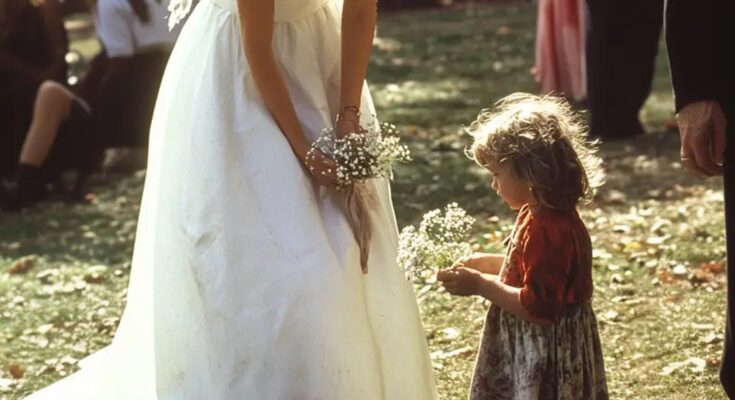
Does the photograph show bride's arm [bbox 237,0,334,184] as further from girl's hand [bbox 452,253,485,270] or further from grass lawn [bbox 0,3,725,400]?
grass lawn [bbox 0,3,725,400]

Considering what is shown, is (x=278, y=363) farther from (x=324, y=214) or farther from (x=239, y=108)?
(x=239, y=108)

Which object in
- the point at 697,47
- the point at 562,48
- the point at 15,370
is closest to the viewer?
the point at 697,47

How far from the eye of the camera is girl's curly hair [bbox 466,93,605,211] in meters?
4.08

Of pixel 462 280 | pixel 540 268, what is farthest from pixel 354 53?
pixel 540 268

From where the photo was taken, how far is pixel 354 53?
4543mm

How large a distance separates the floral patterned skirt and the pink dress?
23.9ft

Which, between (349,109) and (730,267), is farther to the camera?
(349,109)

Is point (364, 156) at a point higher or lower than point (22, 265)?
higher

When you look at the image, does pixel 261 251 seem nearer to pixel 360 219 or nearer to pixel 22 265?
pixel 360 219

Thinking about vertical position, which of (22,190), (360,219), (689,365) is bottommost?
(689,365)

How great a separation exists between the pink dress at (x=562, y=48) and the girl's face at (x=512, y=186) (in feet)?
24.0

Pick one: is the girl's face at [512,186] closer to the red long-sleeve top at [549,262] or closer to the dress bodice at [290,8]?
the red long-sleeve top at [549,262]

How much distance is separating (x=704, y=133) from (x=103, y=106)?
672cm

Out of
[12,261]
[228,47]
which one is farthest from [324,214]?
[12,261]
